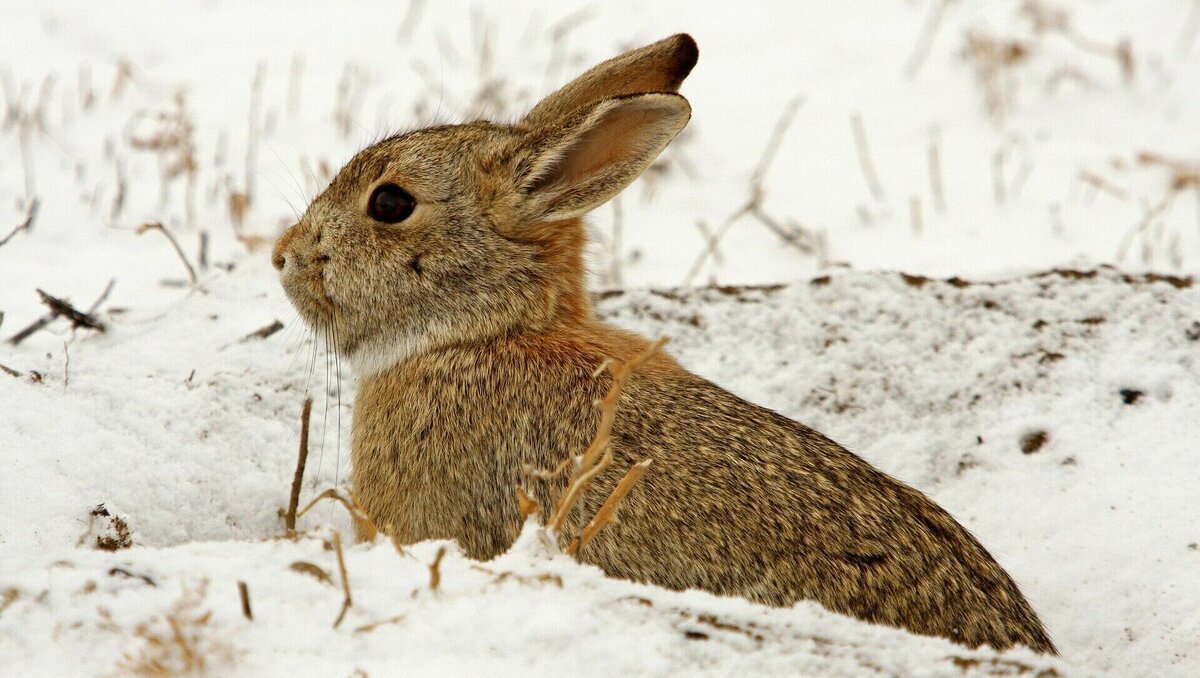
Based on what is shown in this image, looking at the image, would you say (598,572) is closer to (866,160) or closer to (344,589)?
(344,589)

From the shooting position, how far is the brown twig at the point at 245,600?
247 cm

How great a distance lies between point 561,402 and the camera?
371cm

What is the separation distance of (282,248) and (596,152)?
3.52 ft

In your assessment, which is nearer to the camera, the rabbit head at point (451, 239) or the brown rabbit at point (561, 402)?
the brown rabbit at point (561, 402)

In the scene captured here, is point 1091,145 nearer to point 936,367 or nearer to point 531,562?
point 936,367

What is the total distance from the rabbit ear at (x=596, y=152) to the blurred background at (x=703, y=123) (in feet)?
7.23

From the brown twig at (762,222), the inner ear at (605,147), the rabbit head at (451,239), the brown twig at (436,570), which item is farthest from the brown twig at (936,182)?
the brown twig at (436,570)

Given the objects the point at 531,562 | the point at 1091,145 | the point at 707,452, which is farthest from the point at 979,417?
the point at 1091,145

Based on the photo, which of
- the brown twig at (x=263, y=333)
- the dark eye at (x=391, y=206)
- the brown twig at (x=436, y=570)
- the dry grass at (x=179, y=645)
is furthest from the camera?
the brown twig at (x=263, y=333)

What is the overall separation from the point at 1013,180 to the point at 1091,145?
765 mm

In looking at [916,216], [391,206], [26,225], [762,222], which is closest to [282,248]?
[391,206]

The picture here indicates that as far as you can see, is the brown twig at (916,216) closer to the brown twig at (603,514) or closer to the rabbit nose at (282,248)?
the rabbit nose at (282,248)

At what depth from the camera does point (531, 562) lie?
2.77m

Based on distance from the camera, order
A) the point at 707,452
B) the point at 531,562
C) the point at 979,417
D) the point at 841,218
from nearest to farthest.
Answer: the point at 531,562, the point at 707,452, the point at 979,417, the point at 841,218
